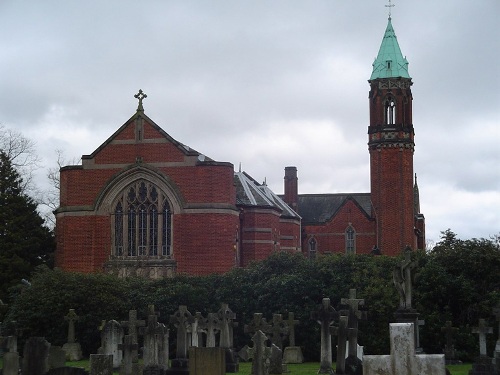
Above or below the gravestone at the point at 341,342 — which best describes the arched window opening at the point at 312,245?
above

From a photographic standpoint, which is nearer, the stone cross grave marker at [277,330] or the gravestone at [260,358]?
the gravestone at [260,358]

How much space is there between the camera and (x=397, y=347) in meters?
15.1

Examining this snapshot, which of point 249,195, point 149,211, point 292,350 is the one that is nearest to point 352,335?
point 292,350

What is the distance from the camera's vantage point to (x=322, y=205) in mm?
77562

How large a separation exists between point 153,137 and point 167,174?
2.24 meters

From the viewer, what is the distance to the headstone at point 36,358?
18.7 meters

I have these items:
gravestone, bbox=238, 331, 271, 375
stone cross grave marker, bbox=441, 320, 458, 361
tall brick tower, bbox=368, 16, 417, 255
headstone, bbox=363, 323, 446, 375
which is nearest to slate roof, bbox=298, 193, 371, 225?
tall brick tower, bbox=368, 16, 417, 255

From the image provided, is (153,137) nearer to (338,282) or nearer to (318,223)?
(338,282)

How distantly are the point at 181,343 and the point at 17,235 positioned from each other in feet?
81.9

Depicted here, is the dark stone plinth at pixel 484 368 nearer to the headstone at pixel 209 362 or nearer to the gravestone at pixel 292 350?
the gravestone at pixel 292 350

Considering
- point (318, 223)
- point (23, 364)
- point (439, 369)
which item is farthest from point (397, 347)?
point (318, 223)

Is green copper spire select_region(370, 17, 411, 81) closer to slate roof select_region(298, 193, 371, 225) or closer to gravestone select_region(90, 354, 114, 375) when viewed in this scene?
slate roof select_region(298, 193, 371, 225)

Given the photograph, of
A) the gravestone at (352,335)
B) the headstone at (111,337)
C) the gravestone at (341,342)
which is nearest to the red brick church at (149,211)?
the gravestone at (352,335)

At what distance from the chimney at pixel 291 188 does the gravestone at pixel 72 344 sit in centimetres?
3645
